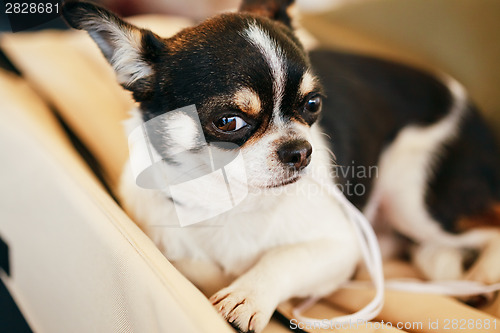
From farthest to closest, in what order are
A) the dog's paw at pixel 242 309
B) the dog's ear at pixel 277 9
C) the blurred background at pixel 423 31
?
the blurred background at pixel 423 31 < the dog's ear at pixel 277 9 < the dog's paw at pixel 242 309

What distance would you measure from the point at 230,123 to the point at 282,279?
1.30 ft

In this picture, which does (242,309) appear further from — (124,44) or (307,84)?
(124,44)

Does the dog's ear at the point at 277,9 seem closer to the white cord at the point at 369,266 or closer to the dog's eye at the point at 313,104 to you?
the dog's eye at the point at 313,104

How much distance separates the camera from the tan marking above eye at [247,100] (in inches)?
37.1

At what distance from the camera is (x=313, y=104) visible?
110cm

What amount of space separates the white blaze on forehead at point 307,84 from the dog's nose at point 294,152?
0.43 feet

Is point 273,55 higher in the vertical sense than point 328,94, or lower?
higher

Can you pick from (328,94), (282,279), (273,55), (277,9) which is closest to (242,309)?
(282,279)

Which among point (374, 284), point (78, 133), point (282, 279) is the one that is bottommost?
point (374, 284)

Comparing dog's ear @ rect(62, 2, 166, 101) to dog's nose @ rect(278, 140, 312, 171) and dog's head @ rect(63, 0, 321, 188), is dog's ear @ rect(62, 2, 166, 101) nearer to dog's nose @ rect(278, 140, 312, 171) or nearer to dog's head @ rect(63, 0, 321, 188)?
dog's head @ rect(63, 0, 321, 188)

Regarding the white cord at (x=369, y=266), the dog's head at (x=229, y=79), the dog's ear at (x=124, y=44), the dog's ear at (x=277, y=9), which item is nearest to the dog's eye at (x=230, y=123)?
the dog's head at (x=229, y=79)

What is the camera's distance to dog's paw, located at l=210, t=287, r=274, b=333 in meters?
0.90

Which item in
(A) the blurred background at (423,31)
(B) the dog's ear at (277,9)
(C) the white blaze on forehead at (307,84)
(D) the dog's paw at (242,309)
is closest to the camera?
(D) the dog's paw at (242,309)

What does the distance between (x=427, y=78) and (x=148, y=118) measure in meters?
1.17
